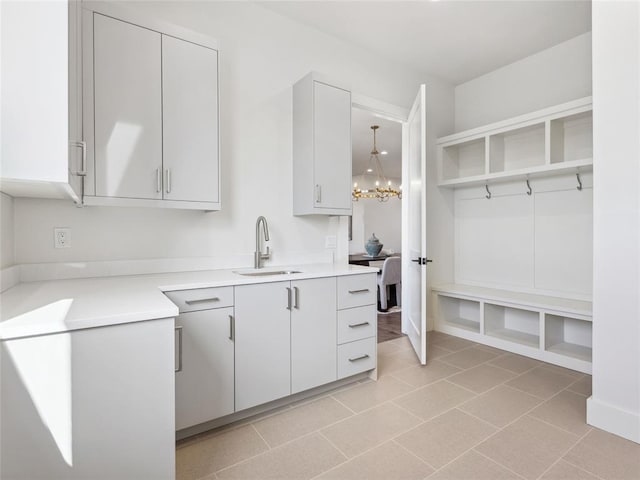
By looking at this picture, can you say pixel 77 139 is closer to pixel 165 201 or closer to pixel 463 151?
pixel 165 201

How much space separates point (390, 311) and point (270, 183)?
3.09 metres

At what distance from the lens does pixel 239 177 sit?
101 inches

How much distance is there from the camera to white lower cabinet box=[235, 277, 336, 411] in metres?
1.99

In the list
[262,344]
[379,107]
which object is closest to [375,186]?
[379,107]

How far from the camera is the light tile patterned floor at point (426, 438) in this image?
1.65 m

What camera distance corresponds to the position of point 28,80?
1114 millimetres

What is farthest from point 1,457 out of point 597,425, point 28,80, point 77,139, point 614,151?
point 614,151

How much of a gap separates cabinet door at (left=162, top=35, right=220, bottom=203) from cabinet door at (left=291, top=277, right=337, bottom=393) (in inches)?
31.7

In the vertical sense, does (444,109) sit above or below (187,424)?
above

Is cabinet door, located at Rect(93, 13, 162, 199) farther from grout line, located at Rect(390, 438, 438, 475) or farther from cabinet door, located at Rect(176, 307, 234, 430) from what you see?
grout line, located at Rect(390, 438, 438, 475)

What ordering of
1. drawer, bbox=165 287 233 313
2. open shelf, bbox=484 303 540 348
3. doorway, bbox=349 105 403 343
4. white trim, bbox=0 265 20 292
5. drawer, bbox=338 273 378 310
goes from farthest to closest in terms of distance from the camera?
doorway, bbox=349 105 403 343 → open shelf, bbox=484 303 540 348 → drawer, bbox=338 273 378 310 → drawer, bbox=165 287 233 313 → white trim, bbox=0 265 20 292

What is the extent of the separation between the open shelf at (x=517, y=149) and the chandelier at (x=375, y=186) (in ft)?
10.1

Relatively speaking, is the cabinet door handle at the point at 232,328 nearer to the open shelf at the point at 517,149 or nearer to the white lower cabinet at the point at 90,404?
the white lower cabinet at the point at 90,404

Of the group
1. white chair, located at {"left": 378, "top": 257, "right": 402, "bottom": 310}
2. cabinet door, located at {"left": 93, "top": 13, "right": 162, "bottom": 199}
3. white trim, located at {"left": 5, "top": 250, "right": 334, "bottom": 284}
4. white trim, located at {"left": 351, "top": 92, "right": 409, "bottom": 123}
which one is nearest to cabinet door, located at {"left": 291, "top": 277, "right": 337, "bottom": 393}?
white trim, located at {"left": 5, "top": 250, "right": 334, "bottom": 284}
